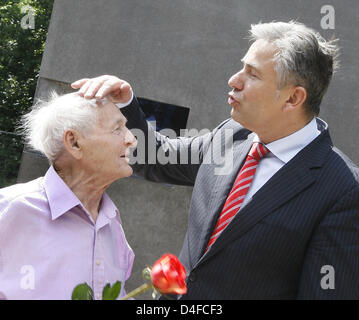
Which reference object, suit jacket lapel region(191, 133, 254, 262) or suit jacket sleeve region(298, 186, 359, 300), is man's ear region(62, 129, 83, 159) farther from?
suit jacket sleeve region(298, 186, 359, 300)

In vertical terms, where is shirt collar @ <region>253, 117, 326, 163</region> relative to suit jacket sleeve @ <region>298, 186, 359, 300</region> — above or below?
above

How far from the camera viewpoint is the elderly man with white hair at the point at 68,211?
5.72ft

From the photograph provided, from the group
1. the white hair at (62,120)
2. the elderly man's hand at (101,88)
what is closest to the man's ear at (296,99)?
the elderly man's hand at (101,88)

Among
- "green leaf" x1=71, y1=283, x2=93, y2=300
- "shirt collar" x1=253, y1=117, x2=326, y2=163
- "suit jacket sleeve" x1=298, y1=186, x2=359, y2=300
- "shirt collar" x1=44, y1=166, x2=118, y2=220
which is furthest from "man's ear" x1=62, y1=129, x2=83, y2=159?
"suit jacket sleeve" x1=298, y1=186, x2=359, y2=300

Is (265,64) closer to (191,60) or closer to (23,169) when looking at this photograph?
(191,60)

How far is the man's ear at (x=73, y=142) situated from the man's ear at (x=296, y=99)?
923 millimetres

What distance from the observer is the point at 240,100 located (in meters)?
2.36

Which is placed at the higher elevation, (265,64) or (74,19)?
(74,19)

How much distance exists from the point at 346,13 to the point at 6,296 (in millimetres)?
6292

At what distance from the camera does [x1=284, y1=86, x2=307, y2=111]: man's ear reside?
2.31 m

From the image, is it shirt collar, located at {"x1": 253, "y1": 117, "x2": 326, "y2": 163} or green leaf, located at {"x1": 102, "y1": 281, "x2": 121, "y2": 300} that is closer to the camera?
green leaf, located at {"x1": 102, "y1": 281, "x2": 121, "y2": 300}

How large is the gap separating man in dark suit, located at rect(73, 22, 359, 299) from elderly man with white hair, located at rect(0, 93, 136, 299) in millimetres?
147

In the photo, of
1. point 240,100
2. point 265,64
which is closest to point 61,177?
point 240,100
